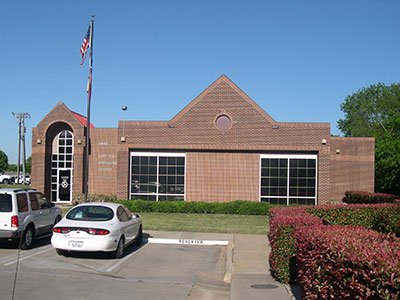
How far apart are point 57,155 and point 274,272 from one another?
26.2 meters

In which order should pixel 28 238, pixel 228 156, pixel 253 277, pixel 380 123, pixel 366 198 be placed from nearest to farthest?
pixel 253 277, pixel 28 238, pixel 366 198, pixel 228 156, pixel 380 123

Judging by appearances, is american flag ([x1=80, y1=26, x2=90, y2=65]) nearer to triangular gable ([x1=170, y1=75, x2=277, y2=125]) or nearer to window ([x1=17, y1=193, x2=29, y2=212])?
triangular gable ([x1=170, y1=75, x2=277, y2=125])

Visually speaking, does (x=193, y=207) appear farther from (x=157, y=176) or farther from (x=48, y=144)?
(x=48, y=144)

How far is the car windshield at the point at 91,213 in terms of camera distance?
14.1 meters

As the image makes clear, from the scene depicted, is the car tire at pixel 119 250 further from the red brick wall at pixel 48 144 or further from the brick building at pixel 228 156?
the red brick wall at pixel 48 144

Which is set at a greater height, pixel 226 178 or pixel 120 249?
pixel 226 178

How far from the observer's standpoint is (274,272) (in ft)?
35.2

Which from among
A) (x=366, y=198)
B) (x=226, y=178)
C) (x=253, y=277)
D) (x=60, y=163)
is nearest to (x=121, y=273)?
(x=253, y=277)

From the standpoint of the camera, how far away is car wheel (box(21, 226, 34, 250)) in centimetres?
1494

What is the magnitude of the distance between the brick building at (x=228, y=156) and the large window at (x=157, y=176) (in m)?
0.06

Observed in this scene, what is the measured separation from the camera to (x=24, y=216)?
15.0 meters

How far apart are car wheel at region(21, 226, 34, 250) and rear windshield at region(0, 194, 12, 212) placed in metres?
0.85

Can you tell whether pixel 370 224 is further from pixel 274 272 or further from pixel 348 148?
pixel 348 148

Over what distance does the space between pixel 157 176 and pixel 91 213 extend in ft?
59.5
